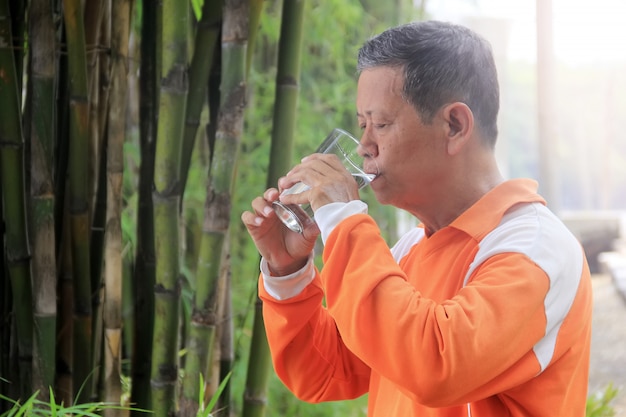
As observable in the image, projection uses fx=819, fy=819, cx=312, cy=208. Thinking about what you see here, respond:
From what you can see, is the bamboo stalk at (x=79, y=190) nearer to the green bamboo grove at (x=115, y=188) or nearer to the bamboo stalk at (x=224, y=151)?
the green bamboo grove at (x=115, y=188)

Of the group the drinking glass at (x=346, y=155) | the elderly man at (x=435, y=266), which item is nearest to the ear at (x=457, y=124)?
the elderly man at (x=435, y=266)

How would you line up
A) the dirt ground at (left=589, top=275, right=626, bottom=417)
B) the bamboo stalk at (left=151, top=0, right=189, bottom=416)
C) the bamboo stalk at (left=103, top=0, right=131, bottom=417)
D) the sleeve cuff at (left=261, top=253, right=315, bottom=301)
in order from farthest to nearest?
the dirt ground at (left=589, top=275, right=626, bottom=417) < the bamboo stalk at (left=103, top=0, right=131, bottom=417) < the bamboo stalk at (left=151, top=0, right=189, bottom=416) < the sleeve cuff at (left=261, top=253, right=315, bottom=301)

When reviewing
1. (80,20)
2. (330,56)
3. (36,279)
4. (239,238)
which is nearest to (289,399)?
(239,238)

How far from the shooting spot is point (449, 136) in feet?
3.44

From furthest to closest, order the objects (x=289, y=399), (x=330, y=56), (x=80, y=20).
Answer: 1. (x=330, y=56)
2. (x=289, y=399)
3. (x=80, y=20)

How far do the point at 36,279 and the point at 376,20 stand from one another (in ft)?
5.85

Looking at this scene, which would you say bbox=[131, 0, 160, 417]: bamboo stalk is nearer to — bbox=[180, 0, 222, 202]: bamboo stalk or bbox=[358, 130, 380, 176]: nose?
bbox=[180, 0, 222, 202]: bamboo stalk

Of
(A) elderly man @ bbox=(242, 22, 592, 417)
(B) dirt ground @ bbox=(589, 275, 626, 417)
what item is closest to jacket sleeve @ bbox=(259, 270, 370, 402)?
(A) elderly man @ bbox=(242, 22, 592, 417)

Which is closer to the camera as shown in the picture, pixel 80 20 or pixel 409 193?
pixel 409 193

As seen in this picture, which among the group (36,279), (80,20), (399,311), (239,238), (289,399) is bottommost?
(289,399)

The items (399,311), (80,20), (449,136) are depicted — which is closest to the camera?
(399,311)

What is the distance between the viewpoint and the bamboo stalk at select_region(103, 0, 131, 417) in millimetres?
1430

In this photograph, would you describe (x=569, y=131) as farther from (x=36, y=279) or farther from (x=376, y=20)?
(x=36, y=279)

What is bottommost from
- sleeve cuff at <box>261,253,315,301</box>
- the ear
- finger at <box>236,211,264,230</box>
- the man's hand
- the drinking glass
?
sleeve cuff at <box>261,253,315,301</box>
